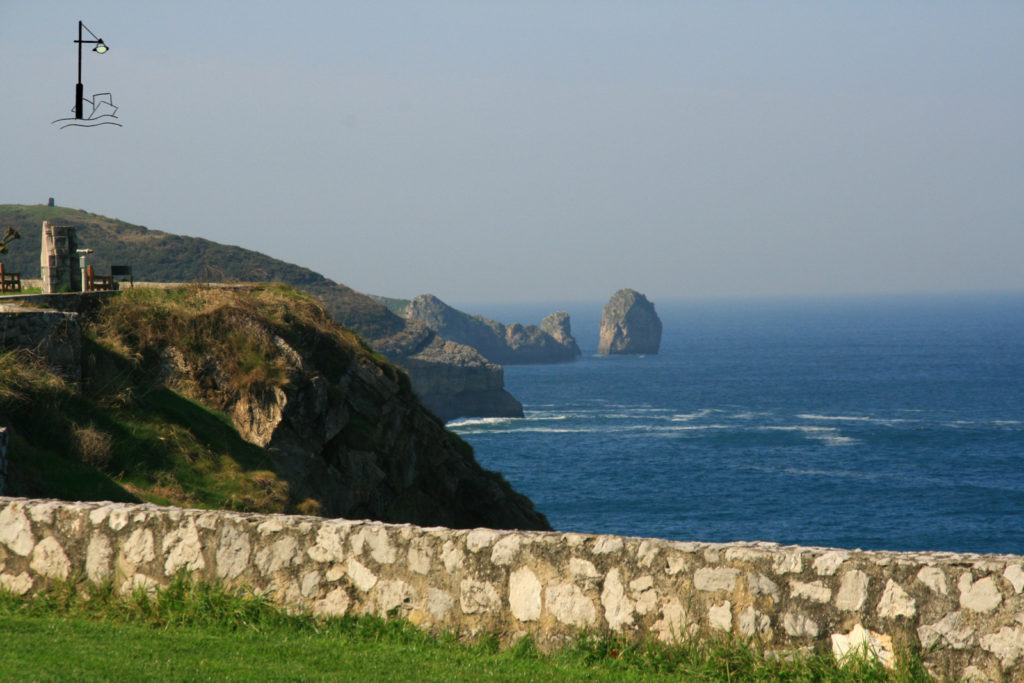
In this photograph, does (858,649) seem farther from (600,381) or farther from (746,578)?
(600,381)

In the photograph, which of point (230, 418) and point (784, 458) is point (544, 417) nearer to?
point (784, 458)

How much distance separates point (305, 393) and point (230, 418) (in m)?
2.49

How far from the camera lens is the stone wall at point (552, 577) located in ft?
20.3

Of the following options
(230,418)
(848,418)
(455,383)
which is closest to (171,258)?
→ (455,383)

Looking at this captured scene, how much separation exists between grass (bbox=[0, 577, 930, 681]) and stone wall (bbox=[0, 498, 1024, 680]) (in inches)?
5.6

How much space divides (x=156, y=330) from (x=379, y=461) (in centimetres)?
756

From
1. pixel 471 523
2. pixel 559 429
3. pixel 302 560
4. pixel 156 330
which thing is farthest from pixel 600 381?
pixel 302 560

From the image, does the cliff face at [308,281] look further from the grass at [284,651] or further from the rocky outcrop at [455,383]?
the grass at [284,651]

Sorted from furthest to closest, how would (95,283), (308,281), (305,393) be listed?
(308,281) < (95,283) < (305,393)

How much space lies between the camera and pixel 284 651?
22.7 feet

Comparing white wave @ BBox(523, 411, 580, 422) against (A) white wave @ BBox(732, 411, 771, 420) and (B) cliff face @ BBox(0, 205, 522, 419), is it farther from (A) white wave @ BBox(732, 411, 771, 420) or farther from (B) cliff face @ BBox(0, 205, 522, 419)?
(A) white wave @ BBox(732, 411, 771, 420)

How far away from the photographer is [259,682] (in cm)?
621

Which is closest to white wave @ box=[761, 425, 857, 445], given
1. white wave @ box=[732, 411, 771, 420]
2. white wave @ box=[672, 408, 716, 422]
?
white wave @ box=[732, 411, 771, 420]

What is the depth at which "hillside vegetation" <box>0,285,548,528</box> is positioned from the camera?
16.2m
